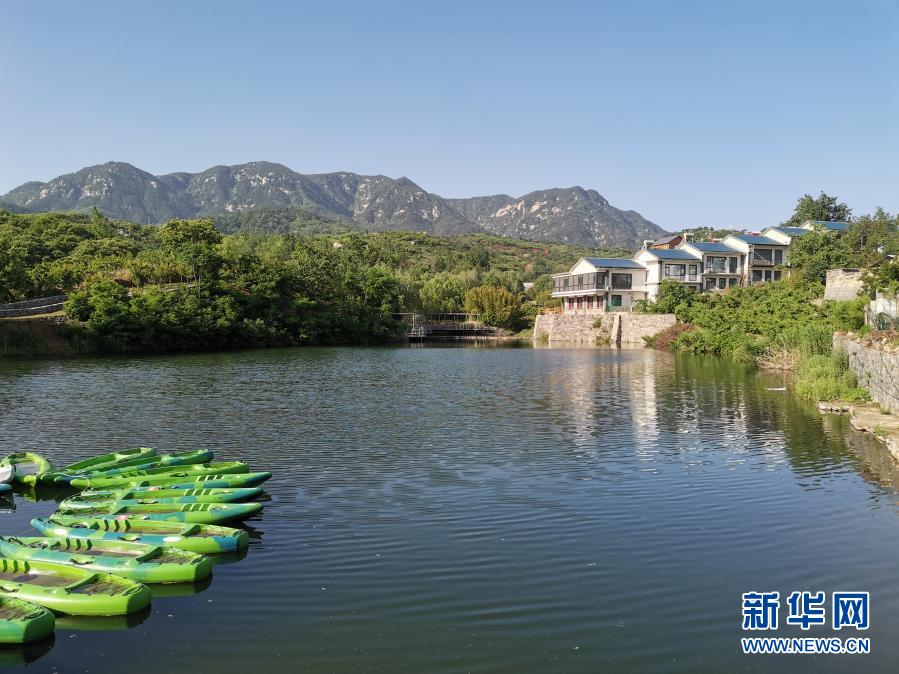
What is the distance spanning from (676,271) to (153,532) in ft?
251

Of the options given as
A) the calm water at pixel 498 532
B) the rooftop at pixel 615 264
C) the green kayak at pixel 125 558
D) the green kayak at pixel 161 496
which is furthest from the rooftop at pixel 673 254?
the green kayak at pixel 125 558

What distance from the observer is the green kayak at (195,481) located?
48.1ft

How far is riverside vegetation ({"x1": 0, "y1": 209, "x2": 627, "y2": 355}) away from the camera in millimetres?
56531

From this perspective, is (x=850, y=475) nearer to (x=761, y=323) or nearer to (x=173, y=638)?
(x=173, y=638)

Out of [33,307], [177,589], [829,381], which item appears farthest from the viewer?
[33,307]

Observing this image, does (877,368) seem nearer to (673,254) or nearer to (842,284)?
(842,284)

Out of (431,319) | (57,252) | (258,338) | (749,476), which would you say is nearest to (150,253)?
(57,252)

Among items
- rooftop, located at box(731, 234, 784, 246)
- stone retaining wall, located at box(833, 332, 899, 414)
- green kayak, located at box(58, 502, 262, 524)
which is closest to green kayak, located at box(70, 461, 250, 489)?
green kayak, located at box(58, 502, 262, 524)

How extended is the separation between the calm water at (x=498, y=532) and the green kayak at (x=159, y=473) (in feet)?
2.75

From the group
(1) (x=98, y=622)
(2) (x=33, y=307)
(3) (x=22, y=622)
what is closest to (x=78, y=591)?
(1) (x=98, y=622)

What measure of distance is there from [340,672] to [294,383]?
29.3 meters

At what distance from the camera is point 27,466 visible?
17.6 meters

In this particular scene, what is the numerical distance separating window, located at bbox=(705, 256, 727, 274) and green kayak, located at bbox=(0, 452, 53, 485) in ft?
252

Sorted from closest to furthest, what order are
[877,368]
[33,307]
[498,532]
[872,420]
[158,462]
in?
[498,532], [158,462], [872,420], [877,368], [33,307]
